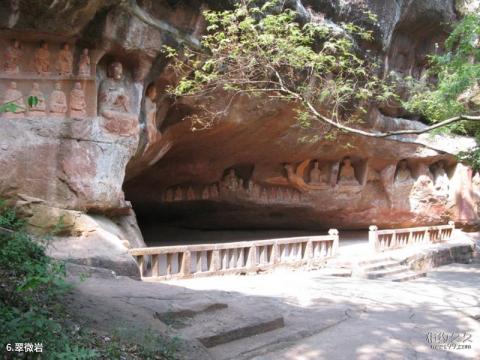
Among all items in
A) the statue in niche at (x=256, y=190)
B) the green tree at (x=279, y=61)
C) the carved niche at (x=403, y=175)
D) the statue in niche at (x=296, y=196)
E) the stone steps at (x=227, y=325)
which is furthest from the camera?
the carved niche at (x=403, y=175)

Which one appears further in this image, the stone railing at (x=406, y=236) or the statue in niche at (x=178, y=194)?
the statue in niche at (x=178, y=194)

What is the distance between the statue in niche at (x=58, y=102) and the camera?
8.19 meters

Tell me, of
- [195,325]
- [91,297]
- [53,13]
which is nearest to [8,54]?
[53,13]

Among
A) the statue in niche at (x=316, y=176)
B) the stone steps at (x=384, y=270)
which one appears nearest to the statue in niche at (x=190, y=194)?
the statue in niche at (x=316, y=176)

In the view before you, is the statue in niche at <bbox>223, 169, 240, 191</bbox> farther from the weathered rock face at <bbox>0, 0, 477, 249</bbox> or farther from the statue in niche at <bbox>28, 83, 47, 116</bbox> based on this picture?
the statue in niche at <bbox>28, 83, 47, 116</bbox>

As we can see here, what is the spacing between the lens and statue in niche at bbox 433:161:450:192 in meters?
17.1

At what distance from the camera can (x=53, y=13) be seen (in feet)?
24.2

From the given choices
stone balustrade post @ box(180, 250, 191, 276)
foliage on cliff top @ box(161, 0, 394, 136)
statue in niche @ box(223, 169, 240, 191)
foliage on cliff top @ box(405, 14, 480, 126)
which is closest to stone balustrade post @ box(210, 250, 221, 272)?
stone balustrade post @ box(180, 250, 191, 276)

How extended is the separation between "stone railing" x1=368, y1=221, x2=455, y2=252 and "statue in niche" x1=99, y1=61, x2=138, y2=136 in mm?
7944

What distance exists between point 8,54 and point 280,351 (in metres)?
6.92

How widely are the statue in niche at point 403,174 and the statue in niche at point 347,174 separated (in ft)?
5.75

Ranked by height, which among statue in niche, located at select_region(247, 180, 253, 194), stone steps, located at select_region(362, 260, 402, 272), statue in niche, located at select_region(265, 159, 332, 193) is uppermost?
statue in niche, located at select_region(265, 159, 332, 193)

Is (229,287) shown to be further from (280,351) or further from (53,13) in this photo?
(53,13)

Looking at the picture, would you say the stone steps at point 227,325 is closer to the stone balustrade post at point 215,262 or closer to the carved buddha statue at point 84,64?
the stone balustrade post at point 215,262
